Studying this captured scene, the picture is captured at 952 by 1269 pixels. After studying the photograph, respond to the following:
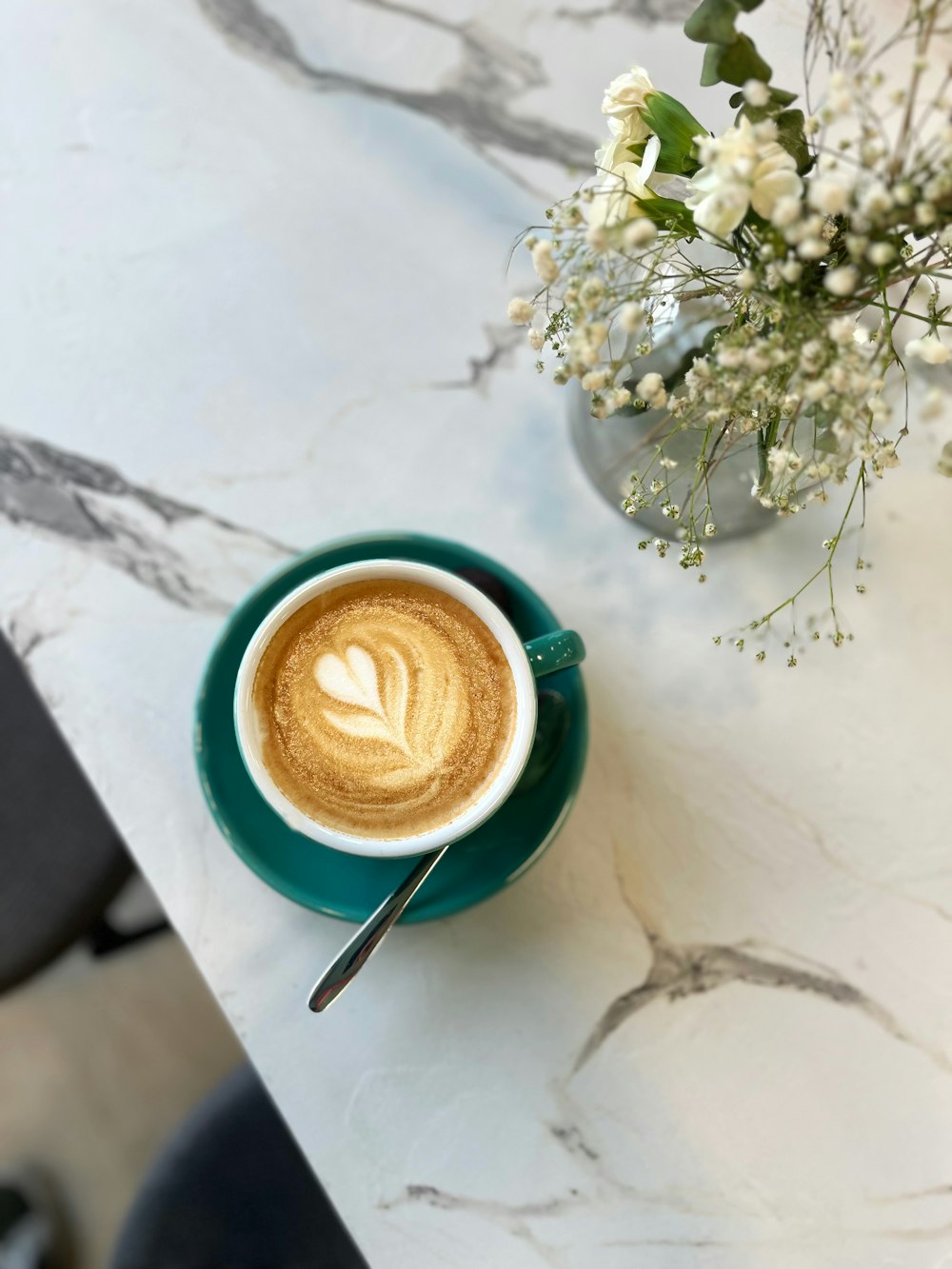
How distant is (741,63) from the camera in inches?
20.3

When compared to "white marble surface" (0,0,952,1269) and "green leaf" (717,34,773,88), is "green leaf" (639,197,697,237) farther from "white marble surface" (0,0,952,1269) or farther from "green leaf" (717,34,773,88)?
"white marble surface" (0,0,952,1269)

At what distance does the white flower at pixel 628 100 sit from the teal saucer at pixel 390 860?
38cm

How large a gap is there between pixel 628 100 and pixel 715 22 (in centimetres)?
6

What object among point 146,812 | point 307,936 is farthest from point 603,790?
point 146,812

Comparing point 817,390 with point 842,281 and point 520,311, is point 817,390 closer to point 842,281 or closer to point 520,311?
point 842,281

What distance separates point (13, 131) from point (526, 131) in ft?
1.70

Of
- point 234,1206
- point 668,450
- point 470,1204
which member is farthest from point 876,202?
point 234,1206

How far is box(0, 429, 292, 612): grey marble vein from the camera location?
915 mm

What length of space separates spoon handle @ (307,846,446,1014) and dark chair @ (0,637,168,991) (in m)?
0.44

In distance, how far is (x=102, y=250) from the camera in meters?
0.94

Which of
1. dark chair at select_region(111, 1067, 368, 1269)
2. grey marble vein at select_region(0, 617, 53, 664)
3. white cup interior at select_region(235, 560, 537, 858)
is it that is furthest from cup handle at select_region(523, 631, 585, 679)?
dark chair at select_region(111, 1067, 368, 1269)

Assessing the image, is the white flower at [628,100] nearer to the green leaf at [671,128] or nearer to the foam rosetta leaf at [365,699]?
the green leaf at [671,128]

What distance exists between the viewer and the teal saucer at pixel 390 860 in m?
0.82

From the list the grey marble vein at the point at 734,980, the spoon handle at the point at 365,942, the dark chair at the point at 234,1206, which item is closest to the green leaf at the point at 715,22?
the spoon handle at the point at 365,942
